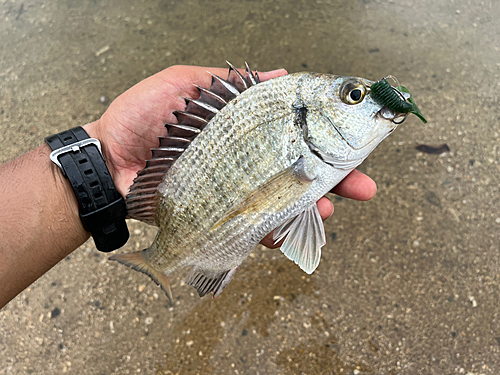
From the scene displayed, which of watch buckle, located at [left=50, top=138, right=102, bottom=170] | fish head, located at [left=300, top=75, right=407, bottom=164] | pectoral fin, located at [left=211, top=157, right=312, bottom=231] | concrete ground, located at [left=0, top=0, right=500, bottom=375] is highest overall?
fish head, located at [left=300, top=75, right=407, bottom=164]

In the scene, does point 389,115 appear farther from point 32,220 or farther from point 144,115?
point 32,220

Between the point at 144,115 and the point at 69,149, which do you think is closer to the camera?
the point at 69,149

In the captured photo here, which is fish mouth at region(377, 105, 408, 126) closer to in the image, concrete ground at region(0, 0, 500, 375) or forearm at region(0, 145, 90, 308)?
concrete ground at region(0, 0, 500, 375)

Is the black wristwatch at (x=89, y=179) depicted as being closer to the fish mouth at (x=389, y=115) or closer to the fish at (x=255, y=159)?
the fish at (x=255, y=159)

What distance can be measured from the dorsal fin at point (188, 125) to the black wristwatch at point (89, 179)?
252 millimetres

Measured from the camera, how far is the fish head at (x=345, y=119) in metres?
1.89

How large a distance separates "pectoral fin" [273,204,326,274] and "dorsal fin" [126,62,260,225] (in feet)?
2.39

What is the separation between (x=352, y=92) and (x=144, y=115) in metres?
1.41

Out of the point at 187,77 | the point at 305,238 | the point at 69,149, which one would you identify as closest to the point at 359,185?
the point at 305,238

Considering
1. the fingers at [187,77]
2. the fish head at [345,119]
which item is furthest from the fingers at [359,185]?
the fingers at [187,77]

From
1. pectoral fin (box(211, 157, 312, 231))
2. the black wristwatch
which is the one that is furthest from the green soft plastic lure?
the black wristwatch

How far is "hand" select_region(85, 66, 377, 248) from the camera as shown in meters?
2.56

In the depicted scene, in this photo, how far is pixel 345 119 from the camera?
6.29 feet

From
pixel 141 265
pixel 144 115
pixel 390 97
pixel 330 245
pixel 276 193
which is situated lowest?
pixel 330 245
